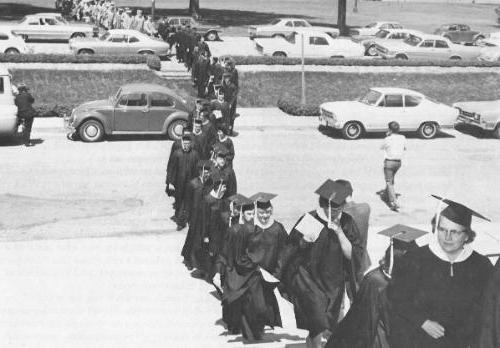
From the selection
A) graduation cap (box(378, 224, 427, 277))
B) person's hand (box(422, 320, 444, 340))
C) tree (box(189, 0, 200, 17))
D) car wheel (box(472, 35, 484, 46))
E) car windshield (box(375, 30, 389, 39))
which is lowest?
person's hand (box(422, 320, 444, 340))

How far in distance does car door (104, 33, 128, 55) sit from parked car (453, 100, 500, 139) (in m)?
13.5

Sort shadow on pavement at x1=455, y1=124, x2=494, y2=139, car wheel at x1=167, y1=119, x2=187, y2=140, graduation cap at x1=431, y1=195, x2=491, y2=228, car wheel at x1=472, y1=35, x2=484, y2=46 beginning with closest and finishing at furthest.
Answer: graduation cap at x1=431, y1=195, x2=491, y2=228
car wheel at x1=167, y1=119, x2=187, y2=140
shadow on pavement at x1=455, y1=124, x2=494, y2=139
car wheel at x1=472, y1=35, x2=484, y2=46

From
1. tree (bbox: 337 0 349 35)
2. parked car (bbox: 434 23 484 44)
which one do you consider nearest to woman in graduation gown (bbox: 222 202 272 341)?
tree (bbox: 337 0 349 35)

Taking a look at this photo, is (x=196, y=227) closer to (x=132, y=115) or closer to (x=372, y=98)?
(x=132, y=115)

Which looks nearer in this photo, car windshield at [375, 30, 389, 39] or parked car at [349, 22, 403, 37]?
car windshield at [375, 30, 389, 39]

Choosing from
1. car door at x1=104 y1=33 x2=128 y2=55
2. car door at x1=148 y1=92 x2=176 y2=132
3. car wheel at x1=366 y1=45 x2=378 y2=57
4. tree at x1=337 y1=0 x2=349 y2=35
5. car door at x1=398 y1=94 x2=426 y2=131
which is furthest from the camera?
tree at x1=337 y1=0 x2=349 y2=35

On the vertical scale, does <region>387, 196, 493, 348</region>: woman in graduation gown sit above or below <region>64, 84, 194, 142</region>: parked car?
above

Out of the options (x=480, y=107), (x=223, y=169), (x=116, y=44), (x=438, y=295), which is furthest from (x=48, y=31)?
(x=438, y=295)

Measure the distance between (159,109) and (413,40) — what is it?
1818 centimetres

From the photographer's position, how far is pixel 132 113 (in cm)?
2197

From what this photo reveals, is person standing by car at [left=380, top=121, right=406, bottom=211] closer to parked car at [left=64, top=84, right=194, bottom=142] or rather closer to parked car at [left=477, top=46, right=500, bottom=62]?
parked car at [left=64, top=84, right=194, bottom=142]

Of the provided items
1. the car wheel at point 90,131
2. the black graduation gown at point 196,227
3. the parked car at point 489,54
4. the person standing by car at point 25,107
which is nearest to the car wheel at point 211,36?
the parked car at point 489,54

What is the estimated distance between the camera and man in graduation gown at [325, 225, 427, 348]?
7.39 m

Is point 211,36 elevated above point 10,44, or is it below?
below
